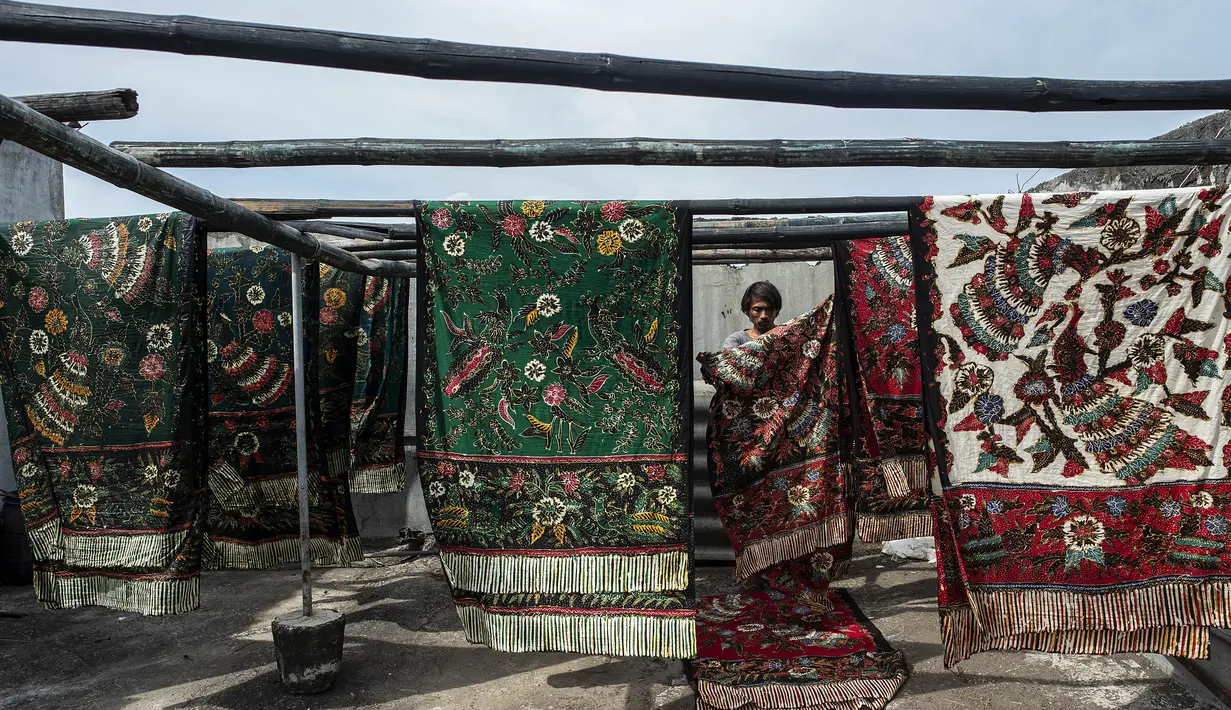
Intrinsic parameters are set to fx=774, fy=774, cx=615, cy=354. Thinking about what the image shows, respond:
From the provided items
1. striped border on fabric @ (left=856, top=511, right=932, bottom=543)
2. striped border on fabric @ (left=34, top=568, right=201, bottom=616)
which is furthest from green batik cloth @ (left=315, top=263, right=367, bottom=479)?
striped border on fabric @ (left=856, top=511, right=932, bottom=543)

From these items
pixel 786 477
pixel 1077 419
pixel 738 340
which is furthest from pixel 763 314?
pixel 1077 419

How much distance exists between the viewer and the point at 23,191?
234 inches

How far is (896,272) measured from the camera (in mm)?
3678

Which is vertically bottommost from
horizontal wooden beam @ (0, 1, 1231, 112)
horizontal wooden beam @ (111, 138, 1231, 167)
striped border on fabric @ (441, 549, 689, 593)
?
striped border on fabric @ (441, 549, 689, 593)

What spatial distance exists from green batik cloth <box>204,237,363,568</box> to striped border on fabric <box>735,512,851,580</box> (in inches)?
78.5

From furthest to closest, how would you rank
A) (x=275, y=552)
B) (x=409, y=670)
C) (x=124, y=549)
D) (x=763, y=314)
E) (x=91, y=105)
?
1. (x=763, y=314)
2. (x=275, y=552)
3. (x=409, y=670)
4. (x=91, y=105)
5. (x=124, y=549)

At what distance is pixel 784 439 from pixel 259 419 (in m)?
2.64

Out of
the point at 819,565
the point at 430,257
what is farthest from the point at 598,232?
the point at 819,565

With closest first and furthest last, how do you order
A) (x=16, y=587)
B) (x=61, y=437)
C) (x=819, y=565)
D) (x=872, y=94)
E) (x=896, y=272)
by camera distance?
(x=872, y=94) → (x=61, y=437) → (x=896, y=272) → (x=819, y=565) → (x=16, y=587)

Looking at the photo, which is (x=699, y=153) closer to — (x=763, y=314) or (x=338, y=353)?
(x=763, y=314)

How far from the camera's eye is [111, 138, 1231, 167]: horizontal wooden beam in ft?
8.99

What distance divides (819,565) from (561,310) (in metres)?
2.23

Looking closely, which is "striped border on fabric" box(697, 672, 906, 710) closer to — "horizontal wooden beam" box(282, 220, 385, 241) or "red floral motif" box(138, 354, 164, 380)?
"red floral motif" box(138, 354, 164, 380)

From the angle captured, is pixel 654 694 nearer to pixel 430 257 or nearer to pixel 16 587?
pixel 430 257
